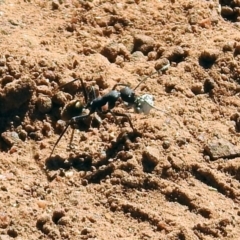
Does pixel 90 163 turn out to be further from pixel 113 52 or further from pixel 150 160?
pixel 113 52

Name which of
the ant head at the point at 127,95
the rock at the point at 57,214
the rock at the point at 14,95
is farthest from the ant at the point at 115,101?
the rock at the point at 57,214

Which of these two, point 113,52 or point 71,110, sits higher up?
point 113,52

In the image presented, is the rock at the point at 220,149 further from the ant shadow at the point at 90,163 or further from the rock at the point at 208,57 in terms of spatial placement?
the rock at the point at 208,57

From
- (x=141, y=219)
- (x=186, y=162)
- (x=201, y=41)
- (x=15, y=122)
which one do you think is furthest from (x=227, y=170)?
(x=15, y=122)

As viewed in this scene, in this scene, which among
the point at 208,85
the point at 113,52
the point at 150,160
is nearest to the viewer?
the point at 150,160

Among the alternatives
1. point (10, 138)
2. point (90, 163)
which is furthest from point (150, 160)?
point (10, 138)

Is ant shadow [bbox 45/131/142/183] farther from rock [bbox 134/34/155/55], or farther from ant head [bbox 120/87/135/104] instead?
rock [bbox 134/34/155/55]

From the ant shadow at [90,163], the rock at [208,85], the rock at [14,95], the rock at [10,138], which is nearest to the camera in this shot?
the ant shadow at [90,163]

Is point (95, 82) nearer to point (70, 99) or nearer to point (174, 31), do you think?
point (70, 99)
